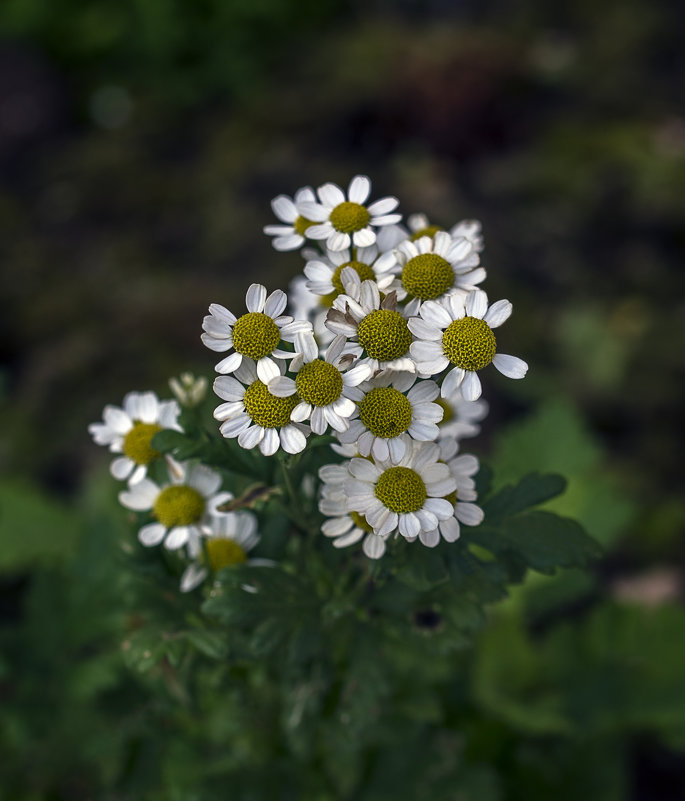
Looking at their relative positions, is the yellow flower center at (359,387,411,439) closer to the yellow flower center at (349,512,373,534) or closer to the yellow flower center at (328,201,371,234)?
the yellow flower center at (349,512,373,534)

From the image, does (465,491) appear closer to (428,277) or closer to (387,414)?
(387,414)

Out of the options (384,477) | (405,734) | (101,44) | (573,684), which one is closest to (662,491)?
(573,684)

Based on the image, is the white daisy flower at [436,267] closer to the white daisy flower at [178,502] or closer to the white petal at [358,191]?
the white petal at [358,191]

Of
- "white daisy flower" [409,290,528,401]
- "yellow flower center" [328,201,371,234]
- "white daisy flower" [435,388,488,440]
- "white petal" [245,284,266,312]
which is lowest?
"white petal" [245,284,266,312]

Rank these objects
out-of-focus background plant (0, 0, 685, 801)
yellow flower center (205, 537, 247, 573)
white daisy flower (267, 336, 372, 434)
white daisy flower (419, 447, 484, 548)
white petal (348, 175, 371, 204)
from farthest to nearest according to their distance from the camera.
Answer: out-of-focus background plant (0, 0, 685, 801) → yellow flower center (205, 537, 247, 573) → white petal (348, 175, 371, 204) → white daisy flower (419, 447, 484, 548) → white daisy flower (267, 336, 372, 434)

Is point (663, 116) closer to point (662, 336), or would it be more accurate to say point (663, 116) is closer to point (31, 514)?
point (662, 336)

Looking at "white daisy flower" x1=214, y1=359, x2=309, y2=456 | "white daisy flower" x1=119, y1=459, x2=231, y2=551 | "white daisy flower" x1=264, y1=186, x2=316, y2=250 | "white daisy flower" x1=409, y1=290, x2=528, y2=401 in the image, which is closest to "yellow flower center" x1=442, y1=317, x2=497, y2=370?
"white daisy flower" x1=409, y1=290, x2=528, y2=401

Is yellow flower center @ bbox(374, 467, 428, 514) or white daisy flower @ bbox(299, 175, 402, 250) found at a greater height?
white daisy flower @ bbox(299, 175, 402, 250)
